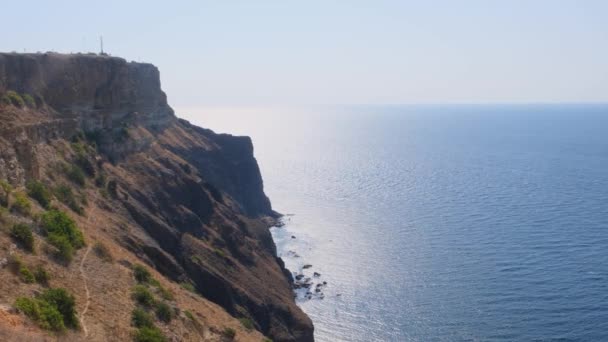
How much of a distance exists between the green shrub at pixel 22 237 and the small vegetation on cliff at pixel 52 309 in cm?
453

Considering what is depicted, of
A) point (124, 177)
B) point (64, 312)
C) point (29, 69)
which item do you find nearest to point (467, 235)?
point (124, 177)

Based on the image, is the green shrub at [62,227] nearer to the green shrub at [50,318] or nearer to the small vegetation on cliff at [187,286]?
the green shrub at [50,318]

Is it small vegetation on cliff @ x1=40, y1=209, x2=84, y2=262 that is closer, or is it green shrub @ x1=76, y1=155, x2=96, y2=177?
small vegetation on cliff @ x1=40, y1=209, x2=84, y2=262

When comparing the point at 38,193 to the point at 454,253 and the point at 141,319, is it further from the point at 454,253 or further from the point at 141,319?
the point at 454,253

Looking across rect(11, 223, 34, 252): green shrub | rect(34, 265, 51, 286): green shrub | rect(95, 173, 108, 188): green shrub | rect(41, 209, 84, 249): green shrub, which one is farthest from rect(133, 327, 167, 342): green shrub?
rect(95, 173, 108, 188): green shrub

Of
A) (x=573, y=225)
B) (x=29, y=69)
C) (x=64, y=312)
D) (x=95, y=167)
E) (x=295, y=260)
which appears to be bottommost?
(x=295, y=260)

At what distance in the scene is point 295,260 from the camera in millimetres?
89375

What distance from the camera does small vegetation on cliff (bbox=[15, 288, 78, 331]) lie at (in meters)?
24.1

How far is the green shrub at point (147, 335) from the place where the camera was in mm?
28319

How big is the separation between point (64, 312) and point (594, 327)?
53.7 metres

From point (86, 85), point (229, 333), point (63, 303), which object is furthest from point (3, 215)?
point (86, 85)

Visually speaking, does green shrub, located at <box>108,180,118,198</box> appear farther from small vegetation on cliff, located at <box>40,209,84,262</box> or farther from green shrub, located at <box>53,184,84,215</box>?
small vegetation on cliff, located at <box>40,209,84,262</box>

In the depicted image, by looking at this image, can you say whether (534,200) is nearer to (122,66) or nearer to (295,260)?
(295,260)

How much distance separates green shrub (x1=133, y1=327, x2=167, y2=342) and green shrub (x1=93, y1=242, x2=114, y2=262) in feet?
27.2
